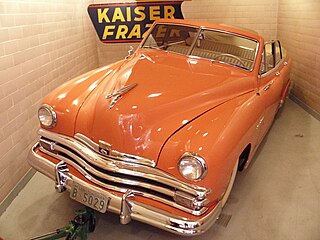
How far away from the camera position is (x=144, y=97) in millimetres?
2312

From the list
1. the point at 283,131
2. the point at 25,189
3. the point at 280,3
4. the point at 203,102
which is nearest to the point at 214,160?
the point at 203,102

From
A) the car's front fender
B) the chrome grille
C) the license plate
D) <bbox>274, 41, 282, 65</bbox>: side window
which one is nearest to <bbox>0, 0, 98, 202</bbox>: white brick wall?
the chrome grille

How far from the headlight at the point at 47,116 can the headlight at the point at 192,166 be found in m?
1.05

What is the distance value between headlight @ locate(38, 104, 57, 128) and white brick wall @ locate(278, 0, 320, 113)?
Answer: 12.2 ft

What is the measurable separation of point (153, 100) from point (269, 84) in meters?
1.48

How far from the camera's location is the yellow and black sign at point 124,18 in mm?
5224

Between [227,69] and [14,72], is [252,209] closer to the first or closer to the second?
[227,69]

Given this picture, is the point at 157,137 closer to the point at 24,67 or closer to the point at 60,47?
the point at 24,67

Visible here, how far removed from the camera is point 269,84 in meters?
3.24

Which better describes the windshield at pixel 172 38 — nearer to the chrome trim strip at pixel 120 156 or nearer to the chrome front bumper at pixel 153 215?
the chrome trim strip at pixel 120 156

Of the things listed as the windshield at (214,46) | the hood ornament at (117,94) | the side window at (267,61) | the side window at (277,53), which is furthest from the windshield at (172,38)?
the side window at (277,53)

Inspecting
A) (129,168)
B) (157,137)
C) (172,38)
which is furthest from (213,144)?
(172,38)

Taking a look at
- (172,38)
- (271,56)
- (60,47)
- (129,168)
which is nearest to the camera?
(129,168)

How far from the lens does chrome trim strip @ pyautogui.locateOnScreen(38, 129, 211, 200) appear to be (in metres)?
1.90
